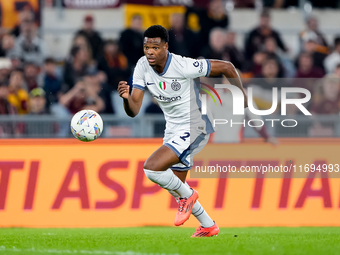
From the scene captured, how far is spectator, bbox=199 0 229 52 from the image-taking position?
557 inches

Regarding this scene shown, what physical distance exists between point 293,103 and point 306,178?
1.69 m

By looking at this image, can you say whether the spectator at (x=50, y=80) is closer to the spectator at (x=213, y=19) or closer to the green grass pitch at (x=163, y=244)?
the spectator at (x=213, y=19)

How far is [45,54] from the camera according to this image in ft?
45.8

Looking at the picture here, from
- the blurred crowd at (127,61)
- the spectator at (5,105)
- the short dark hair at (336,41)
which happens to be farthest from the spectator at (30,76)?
the short dark hair at (336,41)

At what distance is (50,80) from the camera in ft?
42.2

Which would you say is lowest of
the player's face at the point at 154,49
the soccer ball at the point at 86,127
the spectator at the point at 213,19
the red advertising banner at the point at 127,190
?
the red advertising banner at the point at 127,190

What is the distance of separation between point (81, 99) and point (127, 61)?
6.62 ft

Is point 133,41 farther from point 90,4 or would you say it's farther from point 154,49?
point 154,49

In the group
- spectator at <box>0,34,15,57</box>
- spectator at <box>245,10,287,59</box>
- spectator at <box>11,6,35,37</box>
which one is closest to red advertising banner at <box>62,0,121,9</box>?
spectator at <box>11,6,35,37</box>

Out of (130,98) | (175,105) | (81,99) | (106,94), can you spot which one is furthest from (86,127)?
(106,94)

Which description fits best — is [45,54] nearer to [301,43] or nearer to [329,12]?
[301,43]

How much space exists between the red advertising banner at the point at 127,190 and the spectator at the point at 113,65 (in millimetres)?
2910

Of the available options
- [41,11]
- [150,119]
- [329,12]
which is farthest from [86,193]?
[329,12]

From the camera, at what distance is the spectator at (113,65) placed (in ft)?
42.9
